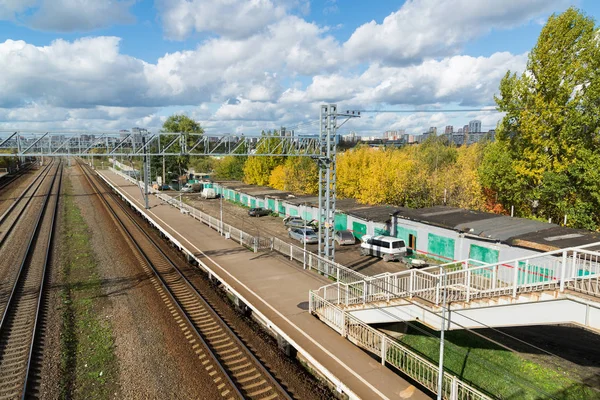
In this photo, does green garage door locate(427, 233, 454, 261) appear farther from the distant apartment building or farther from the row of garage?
the distant apartment building

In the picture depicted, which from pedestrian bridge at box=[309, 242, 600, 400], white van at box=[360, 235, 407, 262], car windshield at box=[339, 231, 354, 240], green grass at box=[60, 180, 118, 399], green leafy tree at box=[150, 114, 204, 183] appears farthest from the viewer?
green leafy tree at box=[150, 114, 204, 183]

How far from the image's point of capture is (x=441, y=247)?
21.9 meters

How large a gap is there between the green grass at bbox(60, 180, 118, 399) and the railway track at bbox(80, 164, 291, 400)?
2.27 m

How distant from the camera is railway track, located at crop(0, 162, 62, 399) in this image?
9.84m

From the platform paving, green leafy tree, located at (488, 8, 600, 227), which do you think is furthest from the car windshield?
green leafy tree, located at (488, 8, 600, 227)

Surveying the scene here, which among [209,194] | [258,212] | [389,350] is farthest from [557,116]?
[209,194]

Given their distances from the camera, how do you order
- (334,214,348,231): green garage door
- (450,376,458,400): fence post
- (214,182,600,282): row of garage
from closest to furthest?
(450,376,458,400): fence post < (214,182,600,282): row of garage < (334,214,348,231): green garage door

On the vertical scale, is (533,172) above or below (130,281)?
above

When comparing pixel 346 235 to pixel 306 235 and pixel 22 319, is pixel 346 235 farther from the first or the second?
pixel 22 319

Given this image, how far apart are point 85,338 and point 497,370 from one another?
12.2 meters

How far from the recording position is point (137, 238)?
26203 millimetres

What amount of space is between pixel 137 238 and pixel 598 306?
25.5m

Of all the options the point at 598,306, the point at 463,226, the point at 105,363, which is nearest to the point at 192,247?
the point at 105,363

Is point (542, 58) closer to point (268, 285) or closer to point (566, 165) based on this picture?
point (566, 165)
